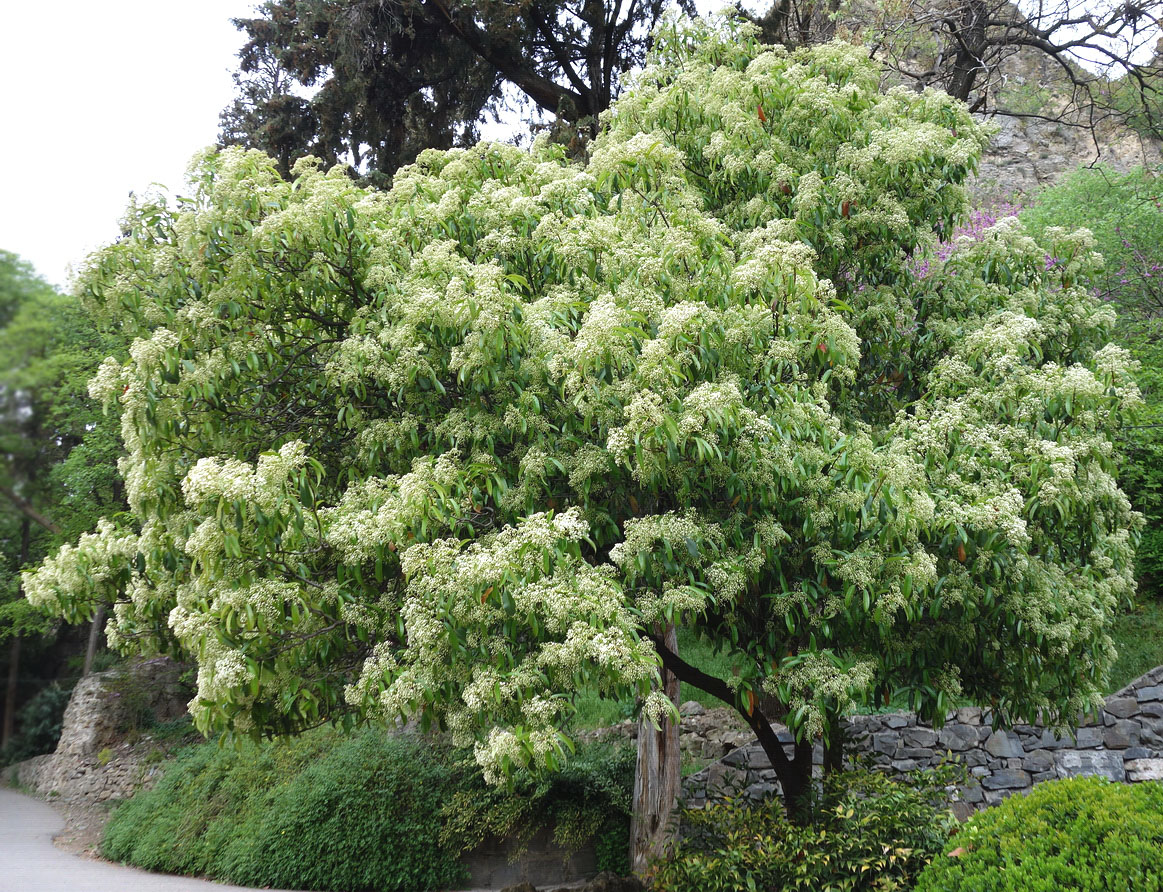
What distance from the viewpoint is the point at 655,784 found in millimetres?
9320

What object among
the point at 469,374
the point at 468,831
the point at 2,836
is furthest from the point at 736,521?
the point at 2,836

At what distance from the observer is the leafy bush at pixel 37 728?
20.8 m

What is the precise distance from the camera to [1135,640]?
1159cm

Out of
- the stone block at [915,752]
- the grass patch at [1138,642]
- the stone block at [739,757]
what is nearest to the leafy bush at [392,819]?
the stone block at [739,757]

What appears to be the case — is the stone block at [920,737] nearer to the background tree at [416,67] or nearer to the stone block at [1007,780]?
the stone block at [1007,780]

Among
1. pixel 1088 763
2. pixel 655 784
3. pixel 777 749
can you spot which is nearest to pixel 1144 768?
pixel 1088 763

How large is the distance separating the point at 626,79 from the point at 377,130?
7.33m

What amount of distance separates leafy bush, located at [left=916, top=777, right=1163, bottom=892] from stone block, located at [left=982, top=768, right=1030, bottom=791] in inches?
225

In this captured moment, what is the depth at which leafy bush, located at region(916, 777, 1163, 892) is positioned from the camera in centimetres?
405

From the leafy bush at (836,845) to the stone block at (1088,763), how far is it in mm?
4362

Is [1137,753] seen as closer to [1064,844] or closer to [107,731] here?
[1064,844]

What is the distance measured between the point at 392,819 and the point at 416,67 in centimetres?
1203

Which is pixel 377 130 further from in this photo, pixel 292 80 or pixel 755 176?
pixel 755 176

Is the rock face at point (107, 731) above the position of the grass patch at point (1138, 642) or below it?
below
